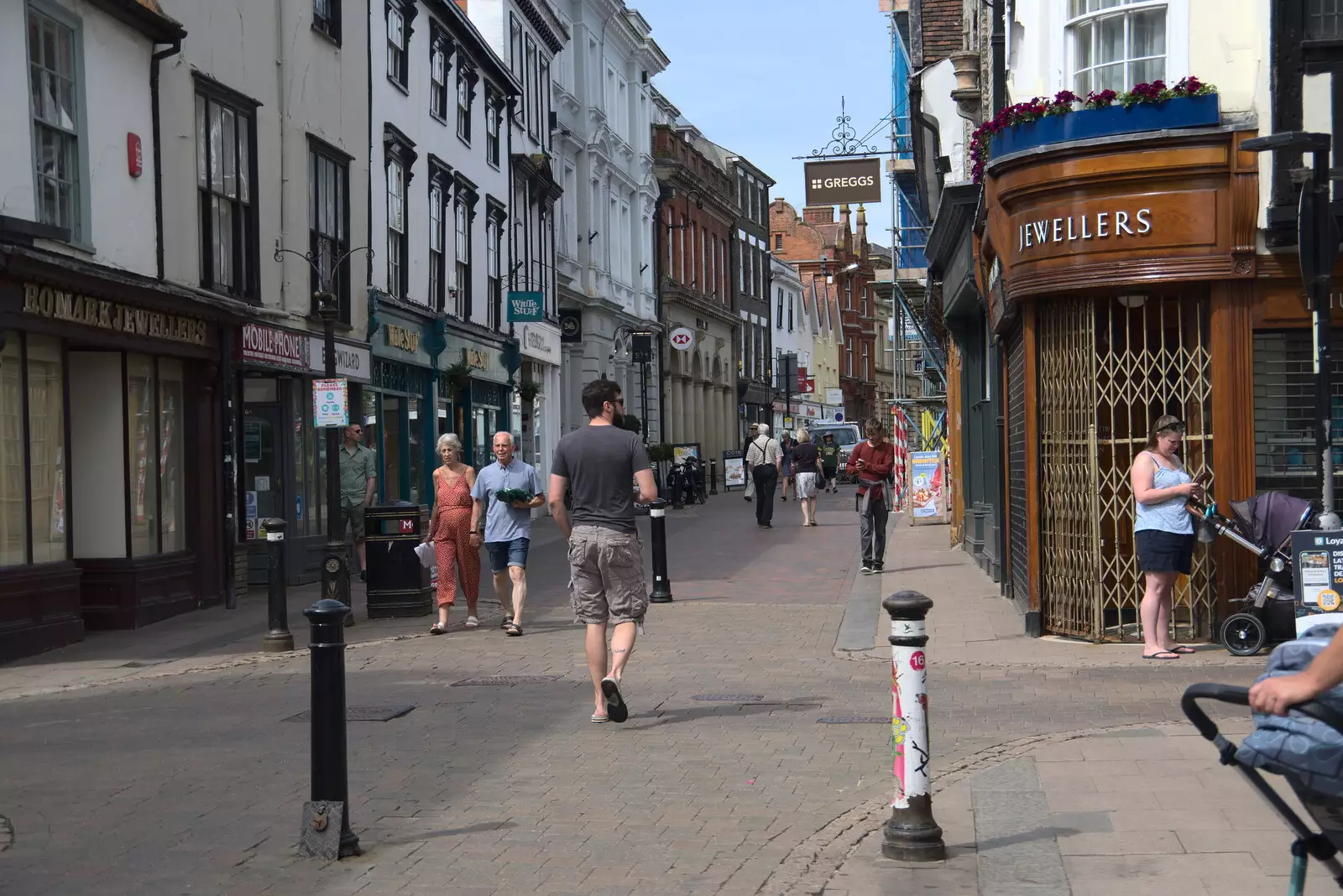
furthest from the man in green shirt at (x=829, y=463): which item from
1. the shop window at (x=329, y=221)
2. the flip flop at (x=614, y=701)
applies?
the flip flop at (x=614, y=701)

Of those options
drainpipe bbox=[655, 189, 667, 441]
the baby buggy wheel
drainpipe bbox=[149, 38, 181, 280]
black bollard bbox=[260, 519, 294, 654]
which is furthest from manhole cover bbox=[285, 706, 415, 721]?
drainpipe bbox=[655, 189, 667, 441]

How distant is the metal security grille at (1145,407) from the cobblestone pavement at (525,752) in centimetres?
59

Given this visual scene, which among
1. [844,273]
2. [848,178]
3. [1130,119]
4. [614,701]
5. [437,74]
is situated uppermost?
[844,273]

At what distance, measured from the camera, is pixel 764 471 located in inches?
1178

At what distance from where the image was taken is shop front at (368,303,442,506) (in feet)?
80.9

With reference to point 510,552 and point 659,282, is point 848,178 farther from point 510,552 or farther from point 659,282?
point 659,282

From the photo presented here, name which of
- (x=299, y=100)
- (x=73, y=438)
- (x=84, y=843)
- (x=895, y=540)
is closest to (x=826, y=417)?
(x=895, y=540)

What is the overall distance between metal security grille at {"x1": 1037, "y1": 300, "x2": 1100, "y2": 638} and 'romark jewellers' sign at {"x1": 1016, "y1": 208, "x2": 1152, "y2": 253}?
0.54 m

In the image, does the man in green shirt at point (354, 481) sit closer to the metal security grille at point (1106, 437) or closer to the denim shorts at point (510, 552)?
the denim shorts at point (510, 552)

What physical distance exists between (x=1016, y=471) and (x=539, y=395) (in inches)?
927

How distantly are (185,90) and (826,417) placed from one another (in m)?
70.6

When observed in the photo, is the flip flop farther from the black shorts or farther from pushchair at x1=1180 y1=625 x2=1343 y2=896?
pushchair at x1=1180 y1=625 x2=1343 y2=896

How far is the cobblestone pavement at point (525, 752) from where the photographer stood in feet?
20.9

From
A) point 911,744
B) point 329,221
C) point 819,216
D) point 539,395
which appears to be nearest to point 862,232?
point 819,216
